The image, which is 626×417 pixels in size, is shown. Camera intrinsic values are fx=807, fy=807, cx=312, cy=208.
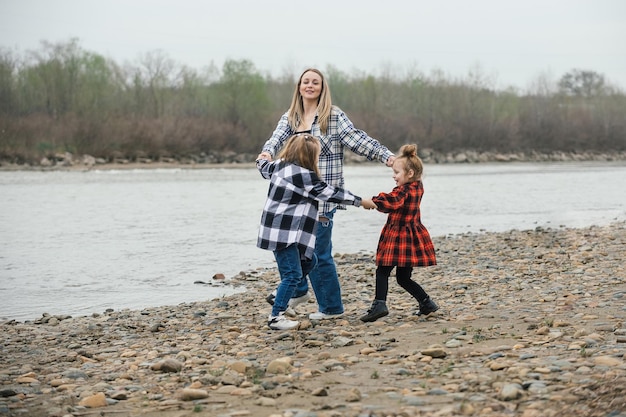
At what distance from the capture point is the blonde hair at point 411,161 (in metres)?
6.47

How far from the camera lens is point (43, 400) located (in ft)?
16.2

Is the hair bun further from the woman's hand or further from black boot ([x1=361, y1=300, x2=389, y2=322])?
black boot ([x1=361, y1=300, x2=389, y2=322])

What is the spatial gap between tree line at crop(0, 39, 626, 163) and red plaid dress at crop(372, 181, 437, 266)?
44.5 metres

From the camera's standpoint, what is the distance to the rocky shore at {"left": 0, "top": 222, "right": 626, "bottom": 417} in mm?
4367

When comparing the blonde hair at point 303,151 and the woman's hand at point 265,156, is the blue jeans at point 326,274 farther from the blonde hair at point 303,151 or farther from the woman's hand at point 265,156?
the woman's hand at point 265,156

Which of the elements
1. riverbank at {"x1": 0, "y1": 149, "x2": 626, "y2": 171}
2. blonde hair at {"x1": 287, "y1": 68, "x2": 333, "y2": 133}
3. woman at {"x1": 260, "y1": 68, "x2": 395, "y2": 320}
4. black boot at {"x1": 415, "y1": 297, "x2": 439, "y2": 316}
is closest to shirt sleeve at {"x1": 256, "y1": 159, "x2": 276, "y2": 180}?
woman at {"x1": 260, "y1": 68, "x2": 395, "y2": 320}

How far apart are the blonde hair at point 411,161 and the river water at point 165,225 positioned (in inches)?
167

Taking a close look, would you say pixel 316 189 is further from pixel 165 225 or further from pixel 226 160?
pixel 226 160

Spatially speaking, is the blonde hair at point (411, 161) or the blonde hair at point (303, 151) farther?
the blonde hair at point (411, 161)

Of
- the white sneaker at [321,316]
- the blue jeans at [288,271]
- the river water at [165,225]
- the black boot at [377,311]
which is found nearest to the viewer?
the blue jeans at [288,271]

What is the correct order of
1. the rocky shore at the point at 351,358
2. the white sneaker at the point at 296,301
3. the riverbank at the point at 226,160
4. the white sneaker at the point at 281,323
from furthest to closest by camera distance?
1. the riverbank at the point at 226,160
2. the white sneaker at the point at 296,301
3. the white sneaker at the point at 281,323
4. the rocky shore at the point at 351,358

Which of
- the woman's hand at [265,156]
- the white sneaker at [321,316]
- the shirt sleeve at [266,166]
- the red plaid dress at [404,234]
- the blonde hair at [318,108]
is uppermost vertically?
the blonde hair at [318,108]

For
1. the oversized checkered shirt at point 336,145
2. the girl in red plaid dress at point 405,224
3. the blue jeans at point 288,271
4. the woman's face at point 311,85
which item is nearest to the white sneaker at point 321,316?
the blue jeans at point 288,271

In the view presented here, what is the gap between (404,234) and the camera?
649cm
